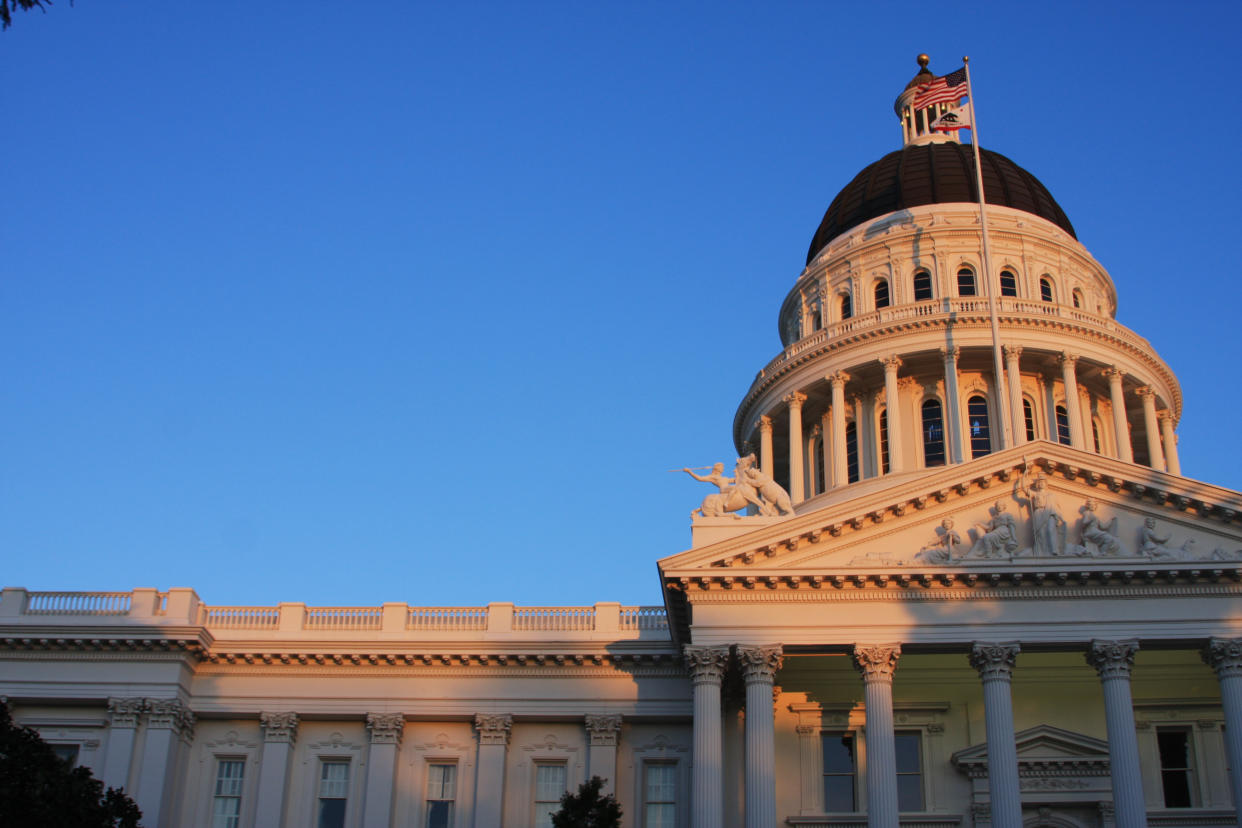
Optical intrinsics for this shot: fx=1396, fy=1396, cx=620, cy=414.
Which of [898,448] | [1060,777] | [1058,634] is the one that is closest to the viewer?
[1058,634]

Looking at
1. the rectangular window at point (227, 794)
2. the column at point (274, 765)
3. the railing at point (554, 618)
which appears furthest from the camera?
the railing at point (554, 618)

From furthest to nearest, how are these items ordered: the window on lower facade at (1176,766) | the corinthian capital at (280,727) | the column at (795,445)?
the column at (795,445) → the corinthian capital at (280,727) → the window on lower facade at (1176,766)

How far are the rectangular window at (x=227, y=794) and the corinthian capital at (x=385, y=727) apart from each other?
357 cm

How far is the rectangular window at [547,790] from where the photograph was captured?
115 feet

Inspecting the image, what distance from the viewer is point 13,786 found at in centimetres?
2578

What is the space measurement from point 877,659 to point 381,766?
13085mm

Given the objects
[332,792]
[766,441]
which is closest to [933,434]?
[766,441]

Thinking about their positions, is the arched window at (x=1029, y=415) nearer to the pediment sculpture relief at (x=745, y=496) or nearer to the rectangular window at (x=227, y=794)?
the pediment sculpture relief at (x=745, y=496)

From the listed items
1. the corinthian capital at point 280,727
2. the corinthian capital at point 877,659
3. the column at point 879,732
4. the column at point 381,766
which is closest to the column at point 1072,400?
the corinthian capital at point 877,659

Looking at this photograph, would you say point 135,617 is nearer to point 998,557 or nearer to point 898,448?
point 998,557

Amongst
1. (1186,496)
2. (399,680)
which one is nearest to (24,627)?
(399,680)

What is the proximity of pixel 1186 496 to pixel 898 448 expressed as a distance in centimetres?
1712

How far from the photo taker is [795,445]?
49844 millimetres

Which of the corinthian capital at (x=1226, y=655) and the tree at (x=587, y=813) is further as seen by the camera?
the corinthian capital at (x=1226, y=655)
